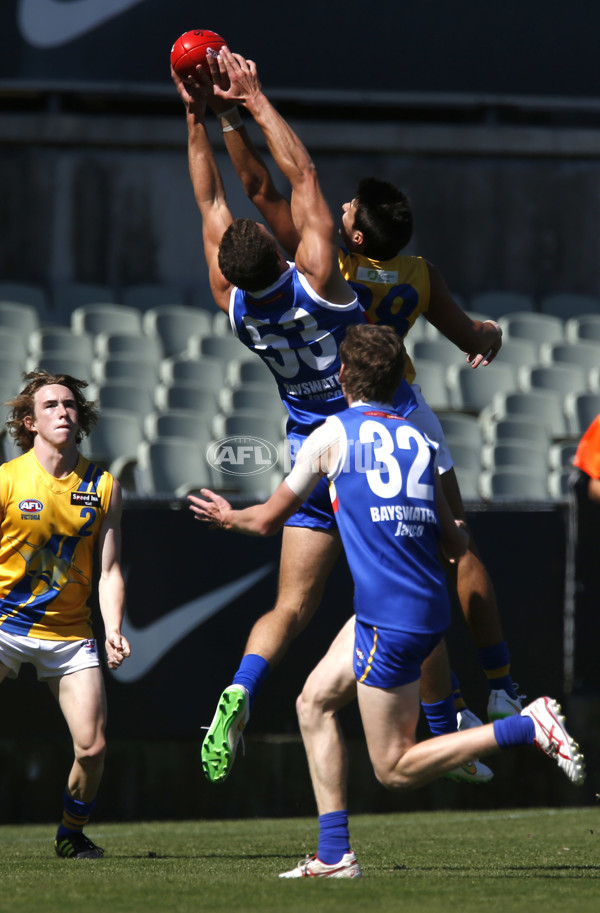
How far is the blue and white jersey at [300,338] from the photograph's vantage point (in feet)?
18.9

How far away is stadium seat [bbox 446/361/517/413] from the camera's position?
1355 centimetres

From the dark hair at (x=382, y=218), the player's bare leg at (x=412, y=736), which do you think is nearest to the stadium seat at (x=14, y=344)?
the dark hair at (x=382, y=218)

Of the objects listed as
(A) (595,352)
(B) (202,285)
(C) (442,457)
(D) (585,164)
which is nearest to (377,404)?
(C) (442,457)

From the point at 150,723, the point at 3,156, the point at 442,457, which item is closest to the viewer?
the point at 442,457

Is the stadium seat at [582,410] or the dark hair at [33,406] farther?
the stadium seat at [582,410]

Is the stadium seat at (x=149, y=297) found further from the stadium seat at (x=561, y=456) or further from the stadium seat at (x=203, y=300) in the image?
the stadium seat at (x=561, y=456)

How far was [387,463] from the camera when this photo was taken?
4.93 m

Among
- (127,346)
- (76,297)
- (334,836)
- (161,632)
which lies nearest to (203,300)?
(76,297)

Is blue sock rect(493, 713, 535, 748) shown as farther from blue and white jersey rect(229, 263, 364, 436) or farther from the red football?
the red football

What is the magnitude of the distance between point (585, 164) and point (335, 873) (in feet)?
42.9

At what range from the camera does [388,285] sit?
19.9 feet

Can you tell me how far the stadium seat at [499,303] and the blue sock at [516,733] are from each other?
36.7 ft

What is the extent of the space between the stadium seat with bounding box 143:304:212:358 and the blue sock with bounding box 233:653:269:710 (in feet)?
27.8

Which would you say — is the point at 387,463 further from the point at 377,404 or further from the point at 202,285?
the point at 202,285
